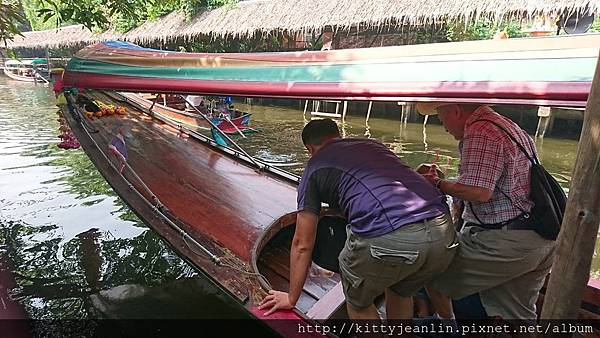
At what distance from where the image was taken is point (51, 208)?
5.86 metres

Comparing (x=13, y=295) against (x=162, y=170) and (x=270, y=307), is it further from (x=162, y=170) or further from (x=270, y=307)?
(x=270, y=307)

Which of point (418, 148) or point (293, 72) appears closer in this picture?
point (293, 72)

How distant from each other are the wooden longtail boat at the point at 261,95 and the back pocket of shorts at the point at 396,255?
0.61 m

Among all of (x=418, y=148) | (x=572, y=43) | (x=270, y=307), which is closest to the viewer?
(x=572, y=43)

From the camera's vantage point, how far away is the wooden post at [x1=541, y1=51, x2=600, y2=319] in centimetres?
133

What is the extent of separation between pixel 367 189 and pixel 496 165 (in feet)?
1.73

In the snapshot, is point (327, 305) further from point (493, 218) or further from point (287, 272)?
point (493, 218)

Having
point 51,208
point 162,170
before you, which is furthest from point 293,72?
point 51,208

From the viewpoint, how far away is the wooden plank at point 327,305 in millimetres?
2365

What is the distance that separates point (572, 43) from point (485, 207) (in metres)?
0.72

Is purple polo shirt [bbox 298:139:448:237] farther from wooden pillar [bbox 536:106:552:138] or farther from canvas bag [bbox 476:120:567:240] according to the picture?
wooden pillar [bbox 536:106:552:138]

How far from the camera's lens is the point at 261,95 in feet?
7.92

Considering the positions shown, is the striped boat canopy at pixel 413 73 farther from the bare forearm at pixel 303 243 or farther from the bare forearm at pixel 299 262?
the bare forearm at pixel 299 262

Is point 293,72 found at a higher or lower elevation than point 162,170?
higher
